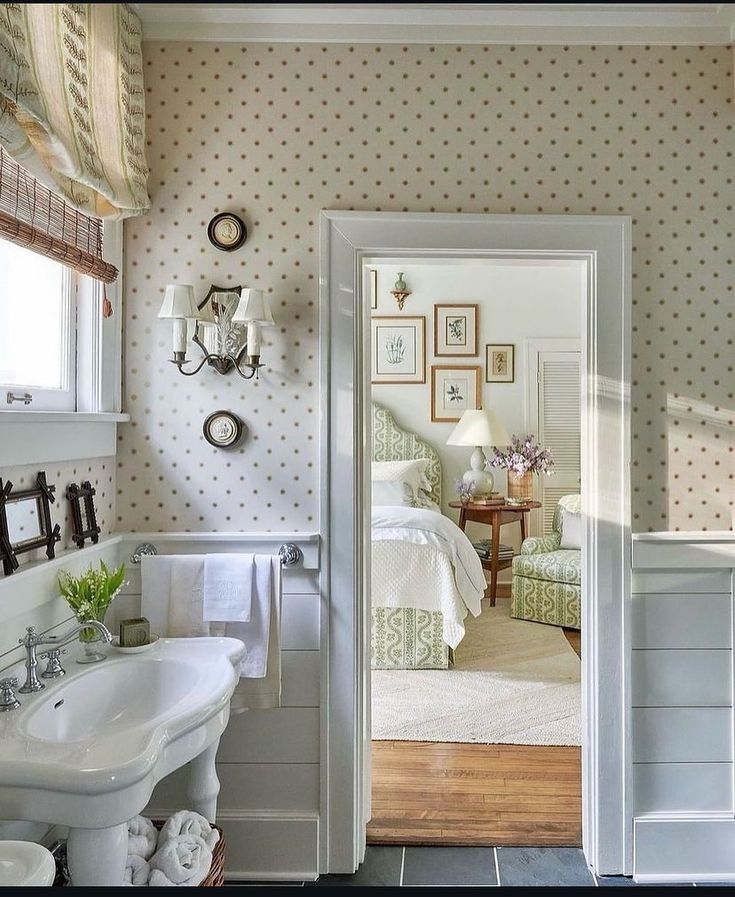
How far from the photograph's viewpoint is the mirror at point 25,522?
1795 mm

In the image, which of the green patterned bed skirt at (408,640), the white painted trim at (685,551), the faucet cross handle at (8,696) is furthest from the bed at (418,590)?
the faucet cross handle at (8,696)

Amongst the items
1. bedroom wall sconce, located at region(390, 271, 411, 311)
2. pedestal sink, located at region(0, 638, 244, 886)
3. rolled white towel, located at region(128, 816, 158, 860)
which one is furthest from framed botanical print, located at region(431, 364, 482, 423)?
rolled white towel, located at region(128, 816, 158, 860)

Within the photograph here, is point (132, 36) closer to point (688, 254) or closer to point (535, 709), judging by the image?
point (688, 254)

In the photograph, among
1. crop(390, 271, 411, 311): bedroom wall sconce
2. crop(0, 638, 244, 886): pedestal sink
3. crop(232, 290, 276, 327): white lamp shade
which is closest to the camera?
crop(0, 638, 244, 886): pedestal sink

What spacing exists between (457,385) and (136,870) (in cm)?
468

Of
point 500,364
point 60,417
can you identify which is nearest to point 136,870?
point 60,417

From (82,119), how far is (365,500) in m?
1.38

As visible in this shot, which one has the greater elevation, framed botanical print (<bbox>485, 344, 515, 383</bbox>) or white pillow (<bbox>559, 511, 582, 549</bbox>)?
framed botanical print (<bbox>485, 344, 515, 383</bbox>)

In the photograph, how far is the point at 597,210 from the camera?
7.89 feet

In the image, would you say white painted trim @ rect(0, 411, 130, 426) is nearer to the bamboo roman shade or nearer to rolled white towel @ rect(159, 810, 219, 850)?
the bamboo roman shade

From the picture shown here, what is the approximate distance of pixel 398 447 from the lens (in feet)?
19.3

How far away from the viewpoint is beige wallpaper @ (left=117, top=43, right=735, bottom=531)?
7.89 ft

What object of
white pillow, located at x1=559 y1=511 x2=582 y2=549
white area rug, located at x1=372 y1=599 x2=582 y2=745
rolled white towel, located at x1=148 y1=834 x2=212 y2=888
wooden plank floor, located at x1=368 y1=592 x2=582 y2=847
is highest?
white pillow, located at x1=559 y1=511 x2=582 y2=549

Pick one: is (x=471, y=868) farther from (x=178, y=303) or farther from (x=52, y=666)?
(x=178, y=303)
